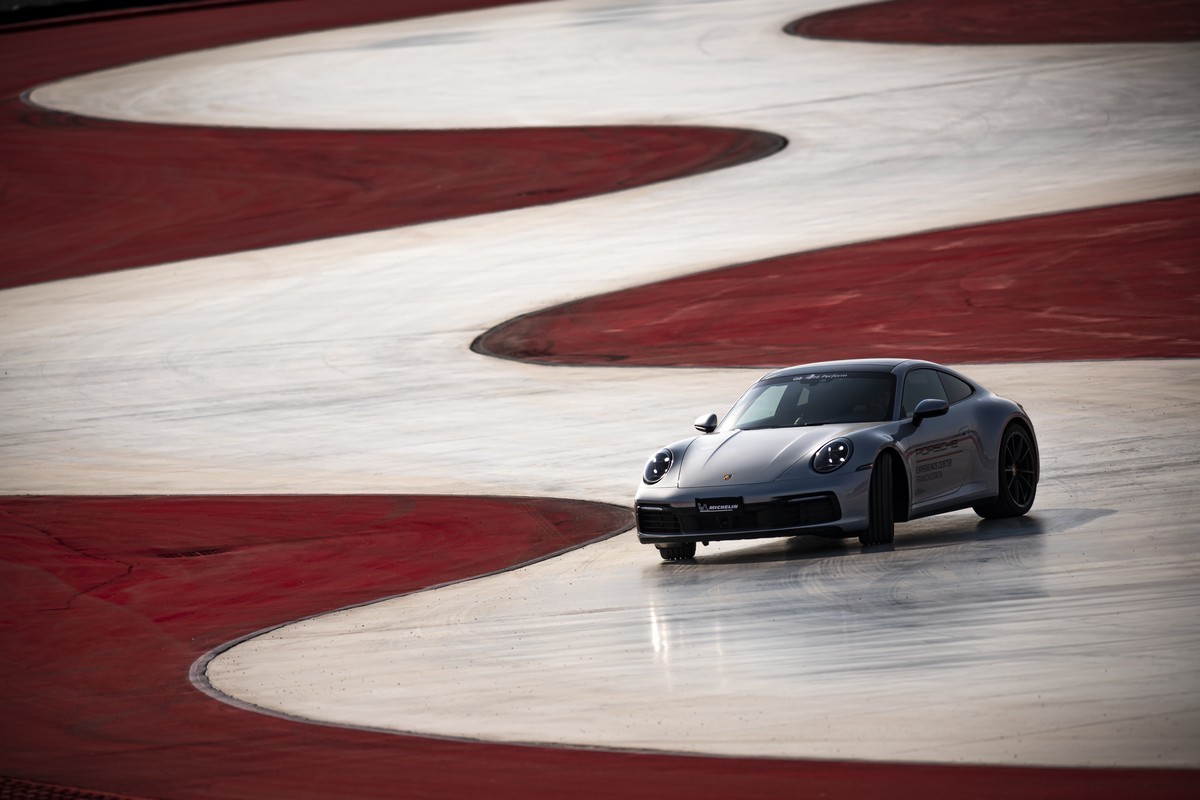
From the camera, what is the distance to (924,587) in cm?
1050

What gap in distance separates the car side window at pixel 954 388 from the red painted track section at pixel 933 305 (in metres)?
6.38

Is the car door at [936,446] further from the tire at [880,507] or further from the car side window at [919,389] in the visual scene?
the tire at [880,507]

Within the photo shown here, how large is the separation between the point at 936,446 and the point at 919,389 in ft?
2.19

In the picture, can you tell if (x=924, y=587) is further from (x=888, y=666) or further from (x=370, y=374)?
(x=370, y=374)

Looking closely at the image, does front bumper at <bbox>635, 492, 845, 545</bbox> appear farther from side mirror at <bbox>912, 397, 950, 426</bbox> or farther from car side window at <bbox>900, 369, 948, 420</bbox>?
car side window at <bbox>900, 369, 948, 420</bbox>

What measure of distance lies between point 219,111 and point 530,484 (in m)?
26.7

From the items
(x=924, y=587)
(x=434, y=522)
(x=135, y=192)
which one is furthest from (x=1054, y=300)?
(x=135, y=192)

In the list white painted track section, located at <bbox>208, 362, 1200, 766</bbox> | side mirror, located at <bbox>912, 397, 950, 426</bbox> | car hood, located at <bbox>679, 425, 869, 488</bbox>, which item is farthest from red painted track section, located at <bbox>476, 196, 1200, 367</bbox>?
car hood, located at <bbox>679, 425, 869, 488</bbox>

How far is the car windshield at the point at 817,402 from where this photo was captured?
509 inches

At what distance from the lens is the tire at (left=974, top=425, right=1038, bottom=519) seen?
519 inches

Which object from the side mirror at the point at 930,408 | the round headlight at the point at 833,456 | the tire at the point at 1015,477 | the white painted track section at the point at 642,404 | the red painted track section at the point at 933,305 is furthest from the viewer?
the red painted track section at the point at 933,305

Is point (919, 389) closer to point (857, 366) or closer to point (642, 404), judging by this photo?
point (857, 366)

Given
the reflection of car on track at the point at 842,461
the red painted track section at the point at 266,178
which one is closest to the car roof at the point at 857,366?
the reflection of car on track at the point at 842,461

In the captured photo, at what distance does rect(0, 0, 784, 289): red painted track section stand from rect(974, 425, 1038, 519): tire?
789 inches
